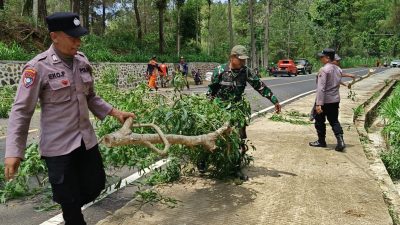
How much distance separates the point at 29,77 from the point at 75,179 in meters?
0.81

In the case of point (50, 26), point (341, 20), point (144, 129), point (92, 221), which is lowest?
point (92, 221)

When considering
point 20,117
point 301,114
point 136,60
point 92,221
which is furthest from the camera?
point 136,60

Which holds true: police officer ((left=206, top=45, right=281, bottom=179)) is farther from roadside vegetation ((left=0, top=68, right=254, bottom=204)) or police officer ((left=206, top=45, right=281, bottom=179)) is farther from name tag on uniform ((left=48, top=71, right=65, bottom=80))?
name tag on uniform ((left=48, top=71, right=65, bottom=80))

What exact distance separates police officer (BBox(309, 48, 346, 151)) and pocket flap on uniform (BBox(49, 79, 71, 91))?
17.3 ft

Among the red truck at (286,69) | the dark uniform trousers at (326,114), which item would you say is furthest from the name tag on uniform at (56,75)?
the red truck at (286,69)

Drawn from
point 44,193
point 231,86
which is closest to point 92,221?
point 44,193

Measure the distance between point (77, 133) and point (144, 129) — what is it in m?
1.93

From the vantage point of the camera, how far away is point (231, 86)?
239 inches

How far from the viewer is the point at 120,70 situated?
24.9 meters

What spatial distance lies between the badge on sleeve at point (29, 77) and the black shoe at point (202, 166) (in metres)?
2.99

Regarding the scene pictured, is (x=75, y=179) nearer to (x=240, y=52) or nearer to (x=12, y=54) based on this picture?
(x=240, y=52)

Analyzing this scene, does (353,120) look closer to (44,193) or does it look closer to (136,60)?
(44,193)

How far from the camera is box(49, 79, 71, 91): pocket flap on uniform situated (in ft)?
10.4

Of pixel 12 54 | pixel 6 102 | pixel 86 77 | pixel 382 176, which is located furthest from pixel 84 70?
pixel 12 54
